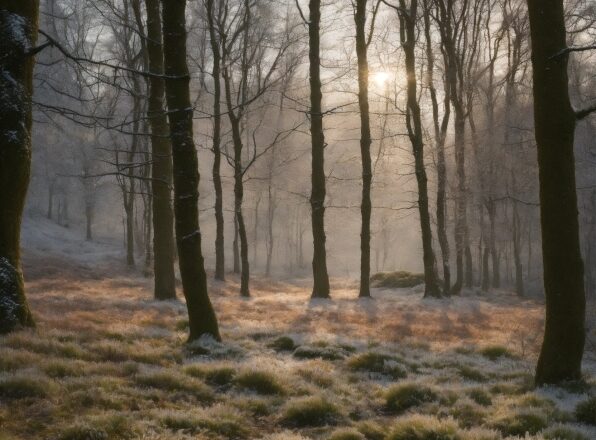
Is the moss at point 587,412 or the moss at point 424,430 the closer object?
the moss at point 424,430

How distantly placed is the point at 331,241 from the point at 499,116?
47748mm

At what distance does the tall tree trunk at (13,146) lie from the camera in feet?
25.4

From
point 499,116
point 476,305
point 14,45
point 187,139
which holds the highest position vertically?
point 499,116

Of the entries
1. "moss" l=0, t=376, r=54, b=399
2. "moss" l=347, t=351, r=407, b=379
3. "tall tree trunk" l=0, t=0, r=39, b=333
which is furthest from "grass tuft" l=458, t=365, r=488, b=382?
"tall tree trunk" l=0, t=0, r=39, b=333

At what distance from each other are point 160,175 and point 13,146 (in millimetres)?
8498

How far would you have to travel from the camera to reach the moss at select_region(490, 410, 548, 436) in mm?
5527

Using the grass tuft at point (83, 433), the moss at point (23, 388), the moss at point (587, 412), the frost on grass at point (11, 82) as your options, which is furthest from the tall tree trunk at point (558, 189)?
the frost on grass at point (11, 82)

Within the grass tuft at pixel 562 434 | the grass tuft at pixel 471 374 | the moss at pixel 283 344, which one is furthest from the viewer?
the moss at pixel 283 344

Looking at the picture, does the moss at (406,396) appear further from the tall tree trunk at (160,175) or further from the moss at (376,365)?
the tall tree trunk at (160,175)

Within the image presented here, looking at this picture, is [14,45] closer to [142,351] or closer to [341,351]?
[142,351]

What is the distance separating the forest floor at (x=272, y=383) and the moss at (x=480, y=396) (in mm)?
14

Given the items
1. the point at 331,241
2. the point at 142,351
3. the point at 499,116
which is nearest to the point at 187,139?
the point at 142,351

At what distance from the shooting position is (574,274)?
680 cm

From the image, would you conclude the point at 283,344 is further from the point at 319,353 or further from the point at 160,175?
the point at 160,175
